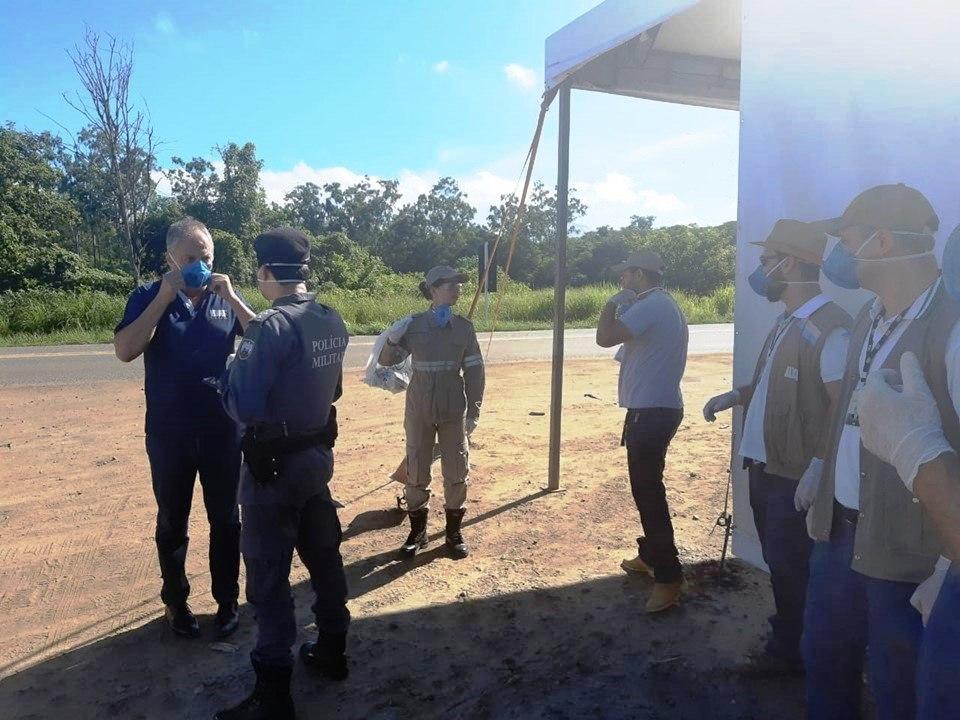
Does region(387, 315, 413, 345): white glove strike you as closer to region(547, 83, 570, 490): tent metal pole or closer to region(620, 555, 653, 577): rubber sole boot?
region(547, 83, 570, 490): tent metal pole

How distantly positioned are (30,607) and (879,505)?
13.0 ft

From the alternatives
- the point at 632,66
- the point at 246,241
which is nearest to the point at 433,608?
the point at 632,66

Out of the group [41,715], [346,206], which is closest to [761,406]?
[41,715]

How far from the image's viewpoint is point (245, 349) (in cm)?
261

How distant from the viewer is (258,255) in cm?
282

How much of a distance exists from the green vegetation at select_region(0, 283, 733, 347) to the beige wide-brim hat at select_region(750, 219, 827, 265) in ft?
35.7

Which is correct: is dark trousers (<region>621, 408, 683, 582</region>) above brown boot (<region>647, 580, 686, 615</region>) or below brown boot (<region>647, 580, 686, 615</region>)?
above

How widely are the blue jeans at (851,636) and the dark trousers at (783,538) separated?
0.55 m

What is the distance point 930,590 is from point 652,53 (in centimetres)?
467

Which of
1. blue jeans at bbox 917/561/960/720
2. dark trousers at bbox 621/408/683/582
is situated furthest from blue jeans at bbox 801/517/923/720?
dark trousers at bbox 621/408/683/582

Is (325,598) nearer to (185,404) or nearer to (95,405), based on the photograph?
(185,404)

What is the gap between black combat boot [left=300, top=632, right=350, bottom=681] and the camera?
3004 mm

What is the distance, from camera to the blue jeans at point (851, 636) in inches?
67.6

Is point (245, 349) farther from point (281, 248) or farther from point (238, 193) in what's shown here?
point (238, 193)
